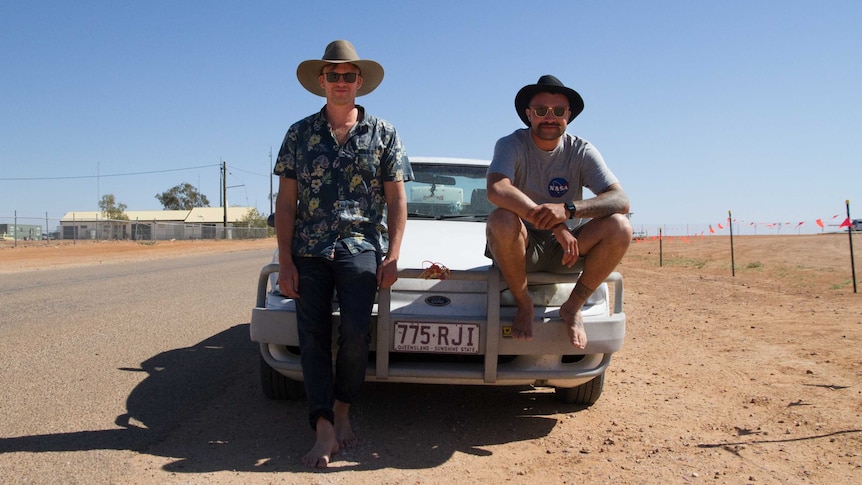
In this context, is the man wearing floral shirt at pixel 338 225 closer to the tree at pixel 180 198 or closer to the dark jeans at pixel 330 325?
the dark jeans at pixel 330 325

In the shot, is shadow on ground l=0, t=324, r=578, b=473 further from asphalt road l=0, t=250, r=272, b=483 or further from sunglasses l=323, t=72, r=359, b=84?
sunglasses l=323, t=72, r=359, b=84

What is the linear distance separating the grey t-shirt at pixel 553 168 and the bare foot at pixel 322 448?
1716mm

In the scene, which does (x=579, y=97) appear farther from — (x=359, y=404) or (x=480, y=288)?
(x=359, y=404)

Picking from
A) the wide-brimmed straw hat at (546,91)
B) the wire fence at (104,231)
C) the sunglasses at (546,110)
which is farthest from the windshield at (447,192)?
the wire fence at (104,231)

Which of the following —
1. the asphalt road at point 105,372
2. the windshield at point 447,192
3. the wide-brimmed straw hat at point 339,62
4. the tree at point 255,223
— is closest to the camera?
the asphalt road at point 105,372

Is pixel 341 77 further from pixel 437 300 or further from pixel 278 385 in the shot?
pixel 278 385

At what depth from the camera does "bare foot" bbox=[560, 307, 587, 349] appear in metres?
3.52

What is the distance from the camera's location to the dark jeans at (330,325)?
335 cm

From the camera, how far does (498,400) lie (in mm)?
4516

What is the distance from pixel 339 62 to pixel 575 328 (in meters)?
1.88

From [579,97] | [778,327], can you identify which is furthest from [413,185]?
[778,327]

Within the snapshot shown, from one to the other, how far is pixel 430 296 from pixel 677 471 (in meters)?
1.51

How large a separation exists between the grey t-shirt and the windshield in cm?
139

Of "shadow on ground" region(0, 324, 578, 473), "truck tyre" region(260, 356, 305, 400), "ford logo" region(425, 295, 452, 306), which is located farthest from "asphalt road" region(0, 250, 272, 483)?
"ford logo" region(425, 295, 452, 306)
